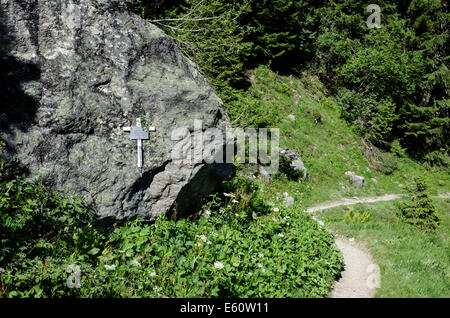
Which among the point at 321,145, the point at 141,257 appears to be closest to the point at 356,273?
the point at 141,257

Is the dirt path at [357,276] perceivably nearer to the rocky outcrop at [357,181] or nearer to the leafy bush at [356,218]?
the leafy bush at [356,218]

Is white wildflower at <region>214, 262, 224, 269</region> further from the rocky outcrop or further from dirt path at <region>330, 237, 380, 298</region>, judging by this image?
the rocky outcrop

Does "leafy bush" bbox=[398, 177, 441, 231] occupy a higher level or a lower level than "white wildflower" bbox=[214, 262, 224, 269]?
lower

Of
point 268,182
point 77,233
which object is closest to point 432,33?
point 268,182

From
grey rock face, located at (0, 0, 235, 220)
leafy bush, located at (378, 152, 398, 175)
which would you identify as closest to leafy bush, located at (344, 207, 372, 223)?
grey rock face, located at (0, 0, 235, 220)

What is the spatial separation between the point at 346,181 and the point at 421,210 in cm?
542

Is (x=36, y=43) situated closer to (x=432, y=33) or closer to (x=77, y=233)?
(x=77, y=233)

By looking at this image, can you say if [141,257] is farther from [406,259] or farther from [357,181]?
[357,181]

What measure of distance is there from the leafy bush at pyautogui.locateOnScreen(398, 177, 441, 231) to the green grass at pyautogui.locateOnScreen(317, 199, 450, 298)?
2.00 meters

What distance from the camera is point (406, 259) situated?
586cm

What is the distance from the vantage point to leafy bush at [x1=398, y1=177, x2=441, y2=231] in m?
9.93

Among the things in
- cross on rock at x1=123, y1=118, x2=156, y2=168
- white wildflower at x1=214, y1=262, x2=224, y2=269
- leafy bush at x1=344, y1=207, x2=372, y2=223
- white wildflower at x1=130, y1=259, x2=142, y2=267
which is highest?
cross on rock at x1=123, y1=118, x2=156, y2=168

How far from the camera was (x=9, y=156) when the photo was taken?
4426mm

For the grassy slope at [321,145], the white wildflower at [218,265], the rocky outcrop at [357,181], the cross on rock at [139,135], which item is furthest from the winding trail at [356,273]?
the rocky outcrop at [357,181]
